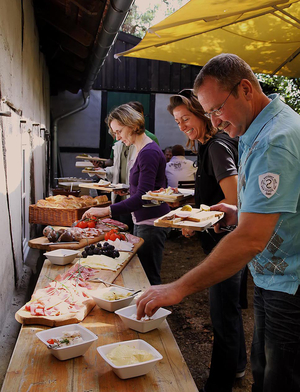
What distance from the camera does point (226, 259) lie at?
156cm

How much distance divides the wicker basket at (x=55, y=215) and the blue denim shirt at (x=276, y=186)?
3.04 metres

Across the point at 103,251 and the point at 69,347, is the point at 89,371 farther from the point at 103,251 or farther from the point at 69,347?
the point at 103,251

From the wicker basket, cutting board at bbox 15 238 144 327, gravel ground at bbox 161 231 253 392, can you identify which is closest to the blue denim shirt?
cutting board at bbox 15 238 144 327

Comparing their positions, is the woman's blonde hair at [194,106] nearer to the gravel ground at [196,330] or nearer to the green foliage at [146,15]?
the gravel ground at [196,330]

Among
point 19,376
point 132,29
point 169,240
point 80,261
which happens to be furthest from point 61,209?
point 132,29

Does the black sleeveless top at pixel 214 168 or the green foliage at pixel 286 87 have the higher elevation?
the green foliage at pixel 286 87

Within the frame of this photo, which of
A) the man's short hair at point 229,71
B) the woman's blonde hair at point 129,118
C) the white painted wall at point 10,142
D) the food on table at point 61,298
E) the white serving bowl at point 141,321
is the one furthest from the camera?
the woman's blonde hair at point 129,118

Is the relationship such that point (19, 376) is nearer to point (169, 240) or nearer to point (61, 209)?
point (61, 209)

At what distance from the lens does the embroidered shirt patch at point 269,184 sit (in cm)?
148

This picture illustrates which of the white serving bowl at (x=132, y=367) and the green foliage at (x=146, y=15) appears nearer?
the white serving bowl at (x=132, y=367)

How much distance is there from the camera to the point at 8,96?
10.7 feet

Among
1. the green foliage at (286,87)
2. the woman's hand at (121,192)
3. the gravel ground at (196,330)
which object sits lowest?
the gravel ground at (196,330)

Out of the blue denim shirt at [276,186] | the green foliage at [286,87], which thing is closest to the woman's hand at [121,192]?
the blue denim shirt at [276,186]

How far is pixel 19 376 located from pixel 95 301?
71 centimetres
